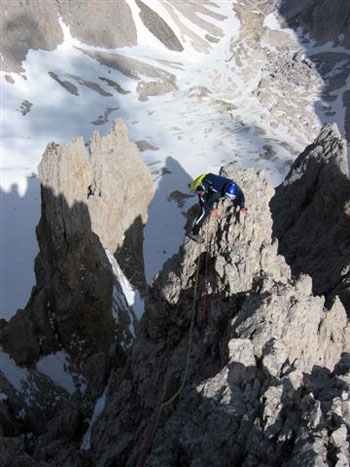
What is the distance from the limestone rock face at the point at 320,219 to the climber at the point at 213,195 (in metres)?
5.79

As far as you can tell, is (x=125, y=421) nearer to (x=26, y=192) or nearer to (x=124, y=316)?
(x=124, y=316)

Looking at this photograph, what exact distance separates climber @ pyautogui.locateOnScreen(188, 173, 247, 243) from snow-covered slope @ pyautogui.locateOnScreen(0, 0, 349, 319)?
69.2ft

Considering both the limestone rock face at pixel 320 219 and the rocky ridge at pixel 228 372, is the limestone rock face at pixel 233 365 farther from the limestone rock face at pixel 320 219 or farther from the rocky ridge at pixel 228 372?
the limestone rock face at pixel 320 219

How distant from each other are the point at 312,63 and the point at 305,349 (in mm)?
86084

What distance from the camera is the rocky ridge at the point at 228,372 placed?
757 centimetres

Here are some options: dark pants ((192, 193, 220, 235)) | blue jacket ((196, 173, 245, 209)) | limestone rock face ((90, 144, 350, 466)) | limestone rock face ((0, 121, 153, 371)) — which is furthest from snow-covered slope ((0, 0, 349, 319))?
dark pants ((192, 193, 220, 235))

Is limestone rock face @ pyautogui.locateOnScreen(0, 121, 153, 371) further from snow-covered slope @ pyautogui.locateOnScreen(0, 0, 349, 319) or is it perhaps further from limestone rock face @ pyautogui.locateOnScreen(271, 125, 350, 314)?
snow-covered slope @ pyautogui.locateOnScreen(0, 0, 349, 319)

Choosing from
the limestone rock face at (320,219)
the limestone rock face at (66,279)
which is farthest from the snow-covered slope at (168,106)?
the limestone rock face at (320,219)

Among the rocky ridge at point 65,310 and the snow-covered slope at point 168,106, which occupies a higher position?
the snow-covered slope at point 168,106

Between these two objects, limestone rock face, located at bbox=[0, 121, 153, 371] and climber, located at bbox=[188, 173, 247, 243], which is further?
limestone rock face, located at bbox=[0, 121, 153, 371]

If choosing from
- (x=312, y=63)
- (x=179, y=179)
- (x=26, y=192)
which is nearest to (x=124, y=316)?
(x=26, y=192)

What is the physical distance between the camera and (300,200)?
23641mm

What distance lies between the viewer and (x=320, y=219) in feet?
69.6

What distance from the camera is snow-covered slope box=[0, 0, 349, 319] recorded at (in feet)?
144
